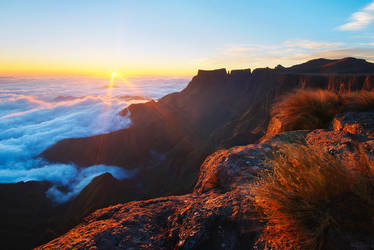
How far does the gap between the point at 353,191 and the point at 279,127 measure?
405 centimetres

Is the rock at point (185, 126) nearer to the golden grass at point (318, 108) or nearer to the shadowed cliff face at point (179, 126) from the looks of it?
the shadowed cliff face at point (179, 126)

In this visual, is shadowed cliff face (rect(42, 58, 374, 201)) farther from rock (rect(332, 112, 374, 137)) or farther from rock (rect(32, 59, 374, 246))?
rock (rect(332, 112, 374, 137))

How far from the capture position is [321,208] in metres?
1.10

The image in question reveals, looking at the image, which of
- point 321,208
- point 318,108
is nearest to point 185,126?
point 318,108

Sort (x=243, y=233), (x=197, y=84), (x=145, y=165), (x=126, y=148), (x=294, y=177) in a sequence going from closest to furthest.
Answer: (x=294, y=177), (x=243, y=233), (x=145, y=165), (x=126, y=148), (x=197, y=84)

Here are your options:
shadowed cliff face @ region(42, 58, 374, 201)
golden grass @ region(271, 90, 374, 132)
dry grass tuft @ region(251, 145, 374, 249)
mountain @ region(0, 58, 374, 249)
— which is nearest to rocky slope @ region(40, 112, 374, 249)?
dry grass tuft @ region(251, 145, 374, 249)

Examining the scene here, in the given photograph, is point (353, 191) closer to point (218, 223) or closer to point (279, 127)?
point (218, 223)

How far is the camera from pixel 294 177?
130 cm

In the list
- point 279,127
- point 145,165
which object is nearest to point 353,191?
point 279,127

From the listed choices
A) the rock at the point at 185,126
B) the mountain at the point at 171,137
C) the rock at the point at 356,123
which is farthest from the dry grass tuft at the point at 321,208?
the rock at the point at 185,126

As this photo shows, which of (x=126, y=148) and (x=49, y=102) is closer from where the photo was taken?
(x=126, y=148)

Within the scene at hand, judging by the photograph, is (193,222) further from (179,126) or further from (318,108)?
(179,126)

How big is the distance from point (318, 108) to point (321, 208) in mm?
4173

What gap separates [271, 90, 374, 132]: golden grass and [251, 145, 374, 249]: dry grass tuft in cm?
346
